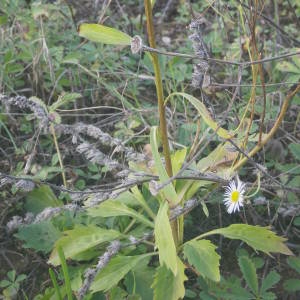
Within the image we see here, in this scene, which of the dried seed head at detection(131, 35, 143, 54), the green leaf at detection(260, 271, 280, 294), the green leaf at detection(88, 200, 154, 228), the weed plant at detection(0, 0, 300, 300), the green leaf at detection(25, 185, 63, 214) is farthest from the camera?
the green leaf at detection(25, 185, 63, 214)

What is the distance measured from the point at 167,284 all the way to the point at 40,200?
611 mm

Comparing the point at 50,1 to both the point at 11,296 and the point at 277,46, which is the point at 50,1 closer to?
the point at 277,46

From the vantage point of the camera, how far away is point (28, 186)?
1.25m

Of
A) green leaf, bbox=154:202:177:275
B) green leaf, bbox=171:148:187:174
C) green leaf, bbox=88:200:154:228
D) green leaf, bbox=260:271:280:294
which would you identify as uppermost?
green leaf, bbox=171:148:187:174

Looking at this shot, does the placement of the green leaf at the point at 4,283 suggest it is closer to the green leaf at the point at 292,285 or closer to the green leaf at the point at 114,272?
the green leaf at the point at 114,272

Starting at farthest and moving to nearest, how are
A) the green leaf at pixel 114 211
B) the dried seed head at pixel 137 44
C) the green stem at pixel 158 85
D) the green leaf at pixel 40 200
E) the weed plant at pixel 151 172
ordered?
the green leaf at pixel 40 200 < the green leaf at pixel 114 211 < the weed plant at pixel 151 172 < the green stem at pixel 158 85 < the dried seed head at pixel 137 44

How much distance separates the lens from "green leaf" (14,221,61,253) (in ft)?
5.10

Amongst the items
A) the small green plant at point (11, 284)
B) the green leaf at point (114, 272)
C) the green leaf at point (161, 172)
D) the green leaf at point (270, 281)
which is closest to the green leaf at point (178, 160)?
the green leaf at point (161, 172)

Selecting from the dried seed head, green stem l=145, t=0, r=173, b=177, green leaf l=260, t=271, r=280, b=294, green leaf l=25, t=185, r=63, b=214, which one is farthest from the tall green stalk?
green leaf l=25, t=185, r=63, b=214

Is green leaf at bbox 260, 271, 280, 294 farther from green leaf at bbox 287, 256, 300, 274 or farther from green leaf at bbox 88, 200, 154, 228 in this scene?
green leaf at bbox 88, 200, 154, 228

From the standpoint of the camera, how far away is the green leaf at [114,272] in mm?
1395

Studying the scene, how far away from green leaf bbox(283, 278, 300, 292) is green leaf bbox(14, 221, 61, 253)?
701 mm

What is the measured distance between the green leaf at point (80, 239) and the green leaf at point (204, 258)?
9.8 inches

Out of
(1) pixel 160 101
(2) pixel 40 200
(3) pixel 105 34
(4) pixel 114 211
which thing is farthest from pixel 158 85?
(2) pixel 40 200
